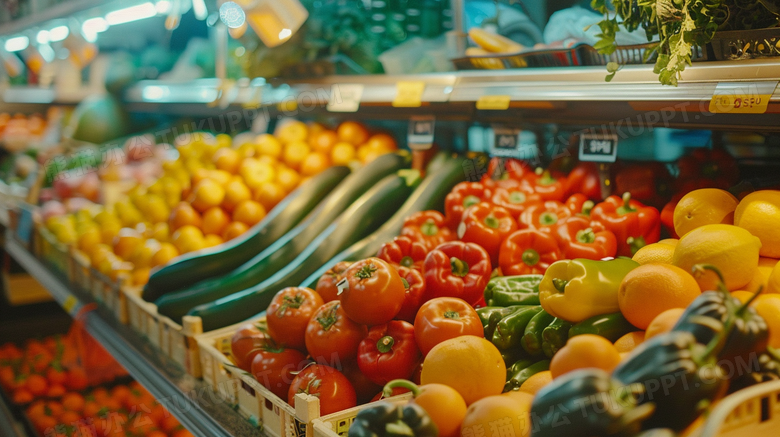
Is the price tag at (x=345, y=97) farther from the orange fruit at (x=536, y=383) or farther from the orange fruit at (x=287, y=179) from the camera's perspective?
the orange fruit at (x=536, y=383)

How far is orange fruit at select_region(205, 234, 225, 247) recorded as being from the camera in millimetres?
2732

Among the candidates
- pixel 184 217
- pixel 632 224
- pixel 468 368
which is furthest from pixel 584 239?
pixel 184 217

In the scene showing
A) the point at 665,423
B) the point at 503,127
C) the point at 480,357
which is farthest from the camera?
the point at 503,127

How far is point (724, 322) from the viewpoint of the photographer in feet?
2.88

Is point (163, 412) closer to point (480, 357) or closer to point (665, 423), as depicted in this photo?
point (480, 357)

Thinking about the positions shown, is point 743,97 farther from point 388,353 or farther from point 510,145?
point 510,145

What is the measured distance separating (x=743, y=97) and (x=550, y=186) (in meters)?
0.88

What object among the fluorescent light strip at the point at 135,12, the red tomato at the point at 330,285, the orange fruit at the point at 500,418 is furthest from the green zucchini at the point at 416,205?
the fluorescent light strip at the point at 135,12

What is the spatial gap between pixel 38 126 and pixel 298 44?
4.58 meters

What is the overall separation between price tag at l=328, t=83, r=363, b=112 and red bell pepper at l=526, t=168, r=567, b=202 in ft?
2.50

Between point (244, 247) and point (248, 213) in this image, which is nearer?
point (244, 247)

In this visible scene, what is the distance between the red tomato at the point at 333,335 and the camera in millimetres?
1533

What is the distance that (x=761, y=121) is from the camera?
58.5 inches

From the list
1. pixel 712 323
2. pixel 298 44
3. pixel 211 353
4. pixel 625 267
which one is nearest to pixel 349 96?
pixel 298 44
